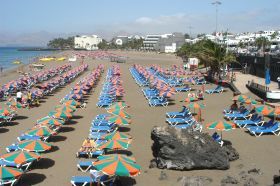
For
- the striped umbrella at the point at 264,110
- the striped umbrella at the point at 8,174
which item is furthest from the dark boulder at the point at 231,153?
the striped umbrella at the point at 8,174

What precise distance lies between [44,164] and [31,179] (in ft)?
4.44

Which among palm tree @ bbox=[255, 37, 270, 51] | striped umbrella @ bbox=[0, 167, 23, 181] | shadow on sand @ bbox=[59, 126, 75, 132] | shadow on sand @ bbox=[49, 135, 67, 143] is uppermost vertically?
palm tree @ bbox=[255, 37, 270, 51]

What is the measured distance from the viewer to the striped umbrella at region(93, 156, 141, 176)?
10320 mm

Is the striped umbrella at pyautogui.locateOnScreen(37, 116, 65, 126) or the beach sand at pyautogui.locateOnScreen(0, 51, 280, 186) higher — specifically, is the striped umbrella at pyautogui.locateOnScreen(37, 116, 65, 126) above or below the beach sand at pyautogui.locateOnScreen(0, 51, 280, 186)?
above

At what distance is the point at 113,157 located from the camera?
1081 cm

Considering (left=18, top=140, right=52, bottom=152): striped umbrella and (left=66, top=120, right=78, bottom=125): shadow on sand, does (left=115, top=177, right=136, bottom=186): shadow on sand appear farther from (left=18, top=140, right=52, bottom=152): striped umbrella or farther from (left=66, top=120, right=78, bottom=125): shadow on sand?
(left=66, top=120, right=78, bottom=125): shadow on sand

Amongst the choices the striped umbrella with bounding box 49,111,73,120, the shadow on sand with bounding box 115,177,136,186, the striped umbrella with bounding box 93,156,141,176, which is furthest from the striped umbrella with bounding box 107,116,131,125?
the striped umbrella with bounding box 93,156,141,176

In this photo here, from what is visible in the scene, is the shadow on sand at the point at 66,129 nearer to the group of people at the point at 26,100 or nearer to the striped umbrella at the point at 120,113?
the striped umbrella at the point at 120,113

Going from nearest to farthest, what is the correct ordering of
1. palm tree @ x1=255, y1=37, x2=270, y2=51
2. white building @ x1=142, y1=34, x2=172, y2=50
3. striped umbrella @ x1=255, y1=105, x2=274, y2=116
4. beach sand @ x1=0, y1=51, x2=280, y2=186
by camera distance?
beach sand @ x1=0, y1=51, x2=280, y2=186 < striped umbrella @ x1=255, y1=105, x2=274, y2=116 < palm tree @ x1=255, y1=37, x2=270, y2=51 < white building @ x1=142, y1=34, x2=172, y2=50

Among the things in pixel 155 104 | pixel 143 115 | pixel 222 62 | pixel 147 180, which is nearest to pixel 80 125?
pixel 143 115

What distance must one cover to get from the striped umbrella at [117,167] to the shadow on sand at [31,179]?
226 cm

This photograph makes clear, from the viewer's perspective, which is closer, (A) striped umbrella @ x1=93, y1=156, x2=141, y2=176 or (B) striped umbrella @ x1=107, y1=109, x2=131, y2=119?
(A) striped umbrella @ x1=93, y1=156, x2=141, y2=176

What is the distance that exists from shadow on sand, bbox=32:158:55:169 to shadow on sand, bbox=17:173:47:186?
678mm

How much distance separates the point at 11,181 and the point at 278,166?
8220 mm
